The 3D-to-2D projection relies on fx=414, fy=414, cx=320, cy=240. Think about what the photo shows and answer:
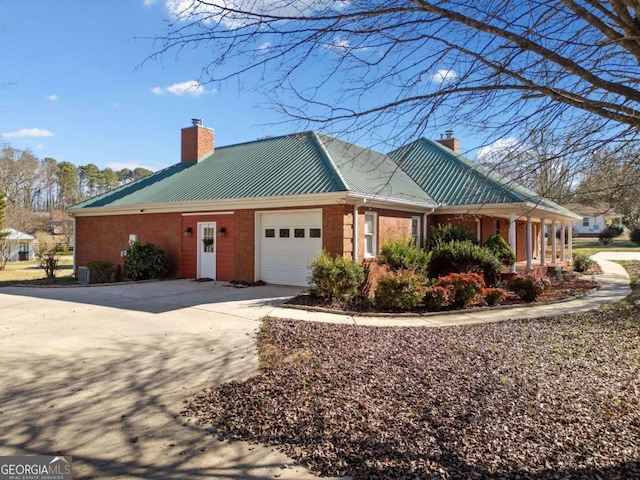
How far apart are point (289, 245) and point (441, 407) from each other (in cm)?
952

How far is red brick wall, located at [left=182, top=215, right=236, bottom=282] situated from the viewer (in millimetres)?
14461

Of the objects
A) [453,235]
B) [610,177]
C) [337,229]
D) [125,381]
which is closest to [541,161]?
[610,177]

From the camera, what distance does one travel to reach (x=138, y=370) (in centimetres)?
529

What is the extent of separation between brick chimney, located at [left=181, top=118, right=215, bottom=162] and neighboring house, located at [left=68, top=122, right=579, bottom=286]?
55 millimetres

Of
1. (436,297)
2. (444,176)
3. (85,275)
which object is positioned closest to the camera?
(436,297)

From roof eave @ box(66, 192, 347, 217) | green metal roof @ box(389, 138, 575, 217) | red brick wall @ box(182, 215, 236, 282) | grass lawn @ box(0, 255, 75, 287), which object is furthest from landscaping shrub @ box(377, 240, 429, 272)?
grass lawn @ box(0, 255, 75, 287)

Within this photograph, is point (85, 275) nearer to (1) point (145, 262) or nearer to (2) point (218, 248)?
(1) point (145, 262)

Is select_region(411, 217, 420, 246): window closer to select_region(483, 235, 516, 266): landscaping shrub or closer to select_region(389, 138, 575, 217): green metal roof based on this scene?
select_region(389, 138, 575, 217): green metal roof

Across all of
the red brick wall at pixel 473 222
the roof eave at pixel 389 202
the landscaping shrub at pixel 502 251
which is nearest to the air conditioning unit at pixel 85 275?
the roof eave at pixel 389 202

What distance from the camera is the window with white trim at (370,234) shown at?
522 inches

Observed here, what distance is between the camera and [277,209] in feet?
43.8

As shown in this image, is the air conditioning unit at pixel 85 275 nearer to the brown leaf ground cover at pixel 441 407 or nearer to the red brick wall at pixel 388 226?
the red brick wall at pixel 388 226

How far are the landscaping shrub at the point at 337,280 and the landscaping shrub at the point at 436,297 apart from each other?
5.57ft

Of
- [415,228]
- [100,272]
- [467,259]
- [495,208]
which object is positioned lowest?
[100,272]
